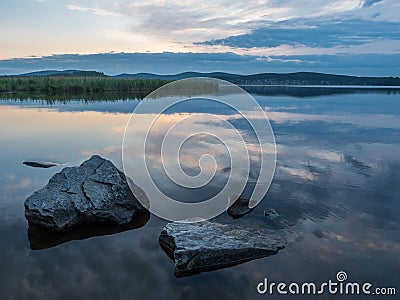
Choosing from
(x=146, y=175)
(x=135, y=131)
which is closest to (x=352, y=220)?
(x=146, y=175)

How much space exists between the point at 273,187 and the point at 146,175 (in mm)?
3267

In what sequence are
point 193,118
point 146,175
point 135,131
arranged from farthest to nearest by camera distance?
point 193,118, point 135,131, point 146,175

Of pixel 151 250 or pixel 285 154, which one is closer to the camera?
pixel 151 250

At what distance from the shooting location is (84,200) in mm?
6172

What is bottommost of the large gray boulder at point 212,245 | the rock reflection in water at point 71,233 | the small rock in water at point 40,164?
the rock reflection in water at point 71,233

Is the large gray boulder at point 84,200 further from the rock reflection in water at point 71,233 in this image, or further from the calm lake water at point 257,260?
the calm lake water at point 257,260

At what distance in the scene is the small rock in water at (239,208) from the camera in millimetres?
6555

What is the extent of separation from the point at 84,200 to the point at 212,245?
260 centimetres

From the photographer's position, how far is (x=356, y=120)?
2098 centimetres

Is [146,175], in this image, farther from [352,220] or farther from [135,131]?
[135,131]

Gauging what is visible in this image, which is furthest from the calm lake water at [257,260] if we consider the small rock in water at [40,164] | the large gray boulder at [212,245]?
the small rock in water at [40,164]

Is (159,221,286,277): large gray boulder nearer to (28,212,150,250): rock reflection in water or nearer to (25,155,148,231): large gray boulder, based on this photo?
(28,212,150,250): rock reflection in water

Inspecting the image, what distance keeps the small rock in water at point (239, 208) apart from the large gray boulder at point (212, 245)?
684 millimetres

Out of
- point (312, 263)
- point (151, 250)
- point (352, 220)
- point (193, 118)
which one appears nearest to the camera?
point (312, 263)
